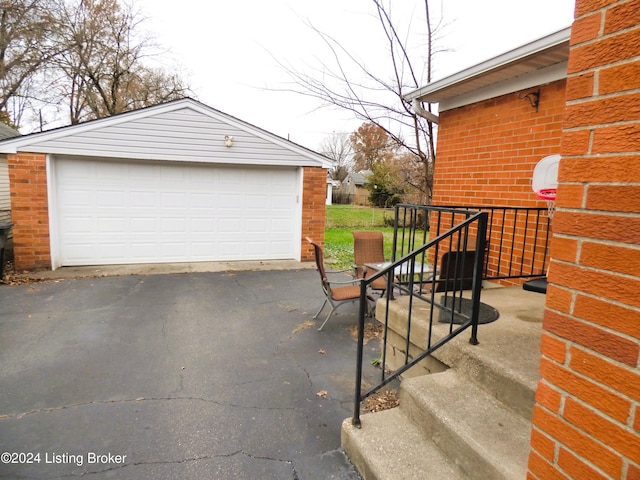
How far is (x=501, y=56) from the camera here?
3.38 meters

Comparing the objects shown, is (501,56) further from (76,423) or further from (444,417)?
(76,423)

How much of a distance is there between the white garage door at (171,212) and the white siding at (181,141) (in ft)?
0.95

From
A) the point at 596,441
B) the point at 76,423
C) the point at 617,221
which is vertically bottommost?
the point at 76,423

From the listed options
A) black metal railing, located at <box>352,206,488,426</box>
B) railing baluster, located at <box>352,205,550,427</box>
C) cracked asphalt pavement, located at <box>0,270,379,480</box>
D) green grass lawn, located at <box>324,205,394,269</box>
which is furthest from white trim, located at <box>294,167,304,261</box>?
black metal railing, located at <box>352,206,488,426</box>

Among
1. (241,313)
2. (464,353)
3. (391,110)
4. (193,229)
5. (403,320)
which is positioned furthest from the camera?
(193,229)

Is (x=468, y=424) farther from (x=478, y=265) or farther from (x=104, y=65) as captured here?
(x=104, y=65)

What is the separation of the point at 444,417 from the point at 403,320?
38.5 inches

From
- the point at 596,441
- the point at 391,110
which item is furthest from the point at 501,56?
the point at 596,441

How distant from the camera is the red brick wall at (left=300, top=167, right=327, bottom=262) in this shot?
8.03m

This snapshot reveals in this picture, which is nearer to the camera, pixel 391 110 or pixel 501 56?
pixel 501 56

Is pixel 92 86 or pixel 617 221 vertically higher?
pixel 92 86

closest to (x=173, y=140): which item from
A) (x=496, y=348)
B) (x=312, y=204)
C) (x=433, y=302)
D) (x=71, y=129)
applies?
(x=71, y=129)

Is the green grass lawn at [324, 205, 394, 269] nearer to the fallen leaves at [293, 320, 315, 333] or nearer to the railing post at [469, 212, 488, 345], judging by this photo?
the fallen leaves at [293, 320, 315, 333]

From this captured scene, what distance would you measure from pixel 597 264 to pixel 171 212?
25.1ft
